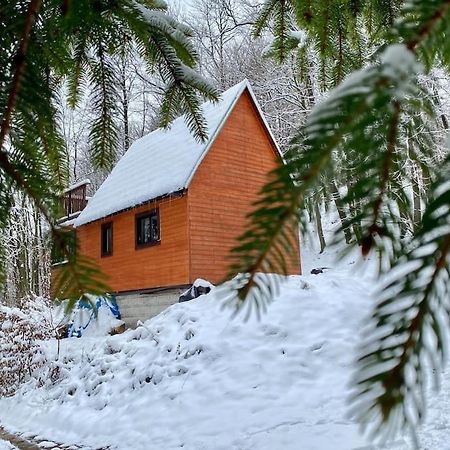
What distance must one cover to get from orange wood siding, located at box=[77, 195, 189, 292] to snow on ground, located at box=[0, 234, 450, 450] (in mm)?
2868

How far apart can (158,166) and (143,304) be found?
12.8 feet

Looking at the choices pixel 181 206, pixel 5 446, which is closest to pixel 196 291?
pixel 181 206

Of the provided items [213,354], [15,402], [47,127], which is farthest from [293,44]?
[15,402]

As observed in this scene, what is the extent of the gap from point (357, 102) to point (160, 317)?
8525mm

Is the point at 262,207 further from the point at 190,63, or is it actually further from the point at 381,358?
the point at 190,63

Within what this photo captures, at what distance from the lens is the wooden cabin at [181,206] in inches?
450

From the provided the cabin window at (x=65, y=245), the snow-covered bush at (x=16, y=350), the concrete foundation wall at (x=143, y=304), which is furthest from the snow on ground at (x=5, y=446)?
the cabin window at (x=65, y=245)

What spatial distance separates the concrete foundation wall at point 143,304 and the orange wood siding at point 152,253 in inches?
10.0

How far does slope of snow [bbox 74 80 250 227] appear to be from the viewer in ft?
37.4

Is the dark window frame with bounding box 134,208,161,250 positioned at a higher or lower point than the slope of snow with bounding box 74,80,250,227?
lower

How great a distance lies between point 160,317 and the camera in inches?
340

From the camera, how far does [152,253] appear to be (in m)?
12.3

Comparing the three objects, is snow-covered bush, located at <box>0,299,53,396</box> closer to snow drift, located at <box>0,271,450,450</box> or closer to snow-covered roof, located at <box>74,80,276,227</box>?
snow drift, located at <box>0,271,450,450</box>

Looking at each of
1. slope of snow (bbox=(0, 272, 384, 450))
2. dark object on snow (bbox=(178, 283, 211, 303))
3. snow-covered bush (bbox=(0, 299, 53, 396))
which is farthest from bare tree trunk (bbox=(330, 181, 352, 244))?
snow-covered bush (bbox=(0, 299, 53, 396))
